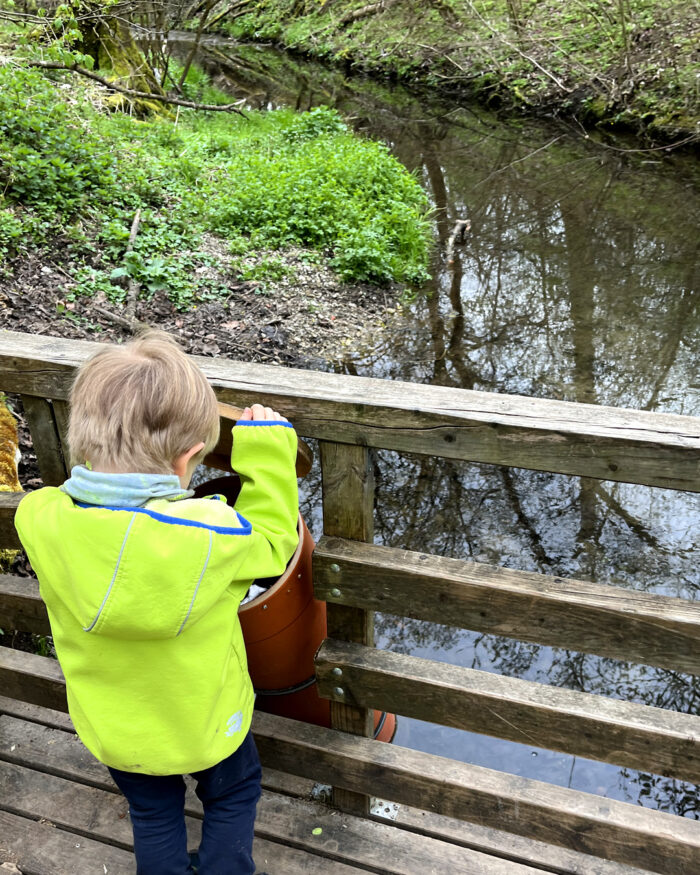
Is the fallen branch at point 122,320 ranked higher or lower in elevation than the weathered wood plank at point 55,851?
higher

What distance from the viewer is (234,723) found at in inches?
66.6

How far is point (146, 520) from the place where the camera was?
54.4 inches

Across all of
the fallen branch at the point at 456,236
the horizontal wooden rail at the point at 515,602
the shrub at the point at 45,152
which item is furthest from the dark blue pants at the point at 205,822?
the fallen branch at the point at 456,236

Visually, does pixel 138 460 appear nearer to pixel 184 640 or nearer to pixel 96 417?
pixel 96 417

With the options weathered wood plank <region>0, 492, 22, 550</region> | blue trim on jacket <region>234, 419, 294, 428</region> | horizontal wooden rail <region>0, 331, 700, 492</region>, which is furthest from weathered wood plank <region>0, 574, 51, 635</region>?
blue trim on jacket <region>234, 419, 294, 428</region>

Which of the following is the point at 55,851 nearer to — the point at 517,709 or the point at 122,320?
the point at 517,709

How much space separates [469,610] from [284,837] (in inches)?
35.9

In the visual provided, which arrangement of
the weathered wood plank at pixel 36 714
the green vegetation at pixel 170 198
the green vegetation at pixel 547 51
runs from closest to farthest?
the weathered wood plank at pixel 36 714, the green vegetation at pixel 170 198, the green vegetation at pixel 547 51

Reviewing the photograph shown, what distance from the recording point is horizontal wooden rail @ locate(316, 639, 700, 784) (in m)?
1.61

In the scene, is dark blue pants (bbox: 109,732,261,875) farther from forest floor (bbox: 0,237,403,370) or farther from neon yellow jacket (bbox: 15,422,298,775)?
forest floor (bbox: 0,237,403,370)

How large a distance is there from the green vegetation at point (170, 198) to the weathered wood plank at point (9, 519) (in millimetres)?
4382

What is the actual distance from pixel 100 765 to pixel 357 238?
623cm

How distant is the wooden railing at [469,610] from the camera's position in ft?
4.91

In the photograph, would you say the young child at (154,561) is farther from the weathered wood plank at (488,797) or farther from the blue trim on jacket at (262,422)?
the weathered wood plank at (488,797)
